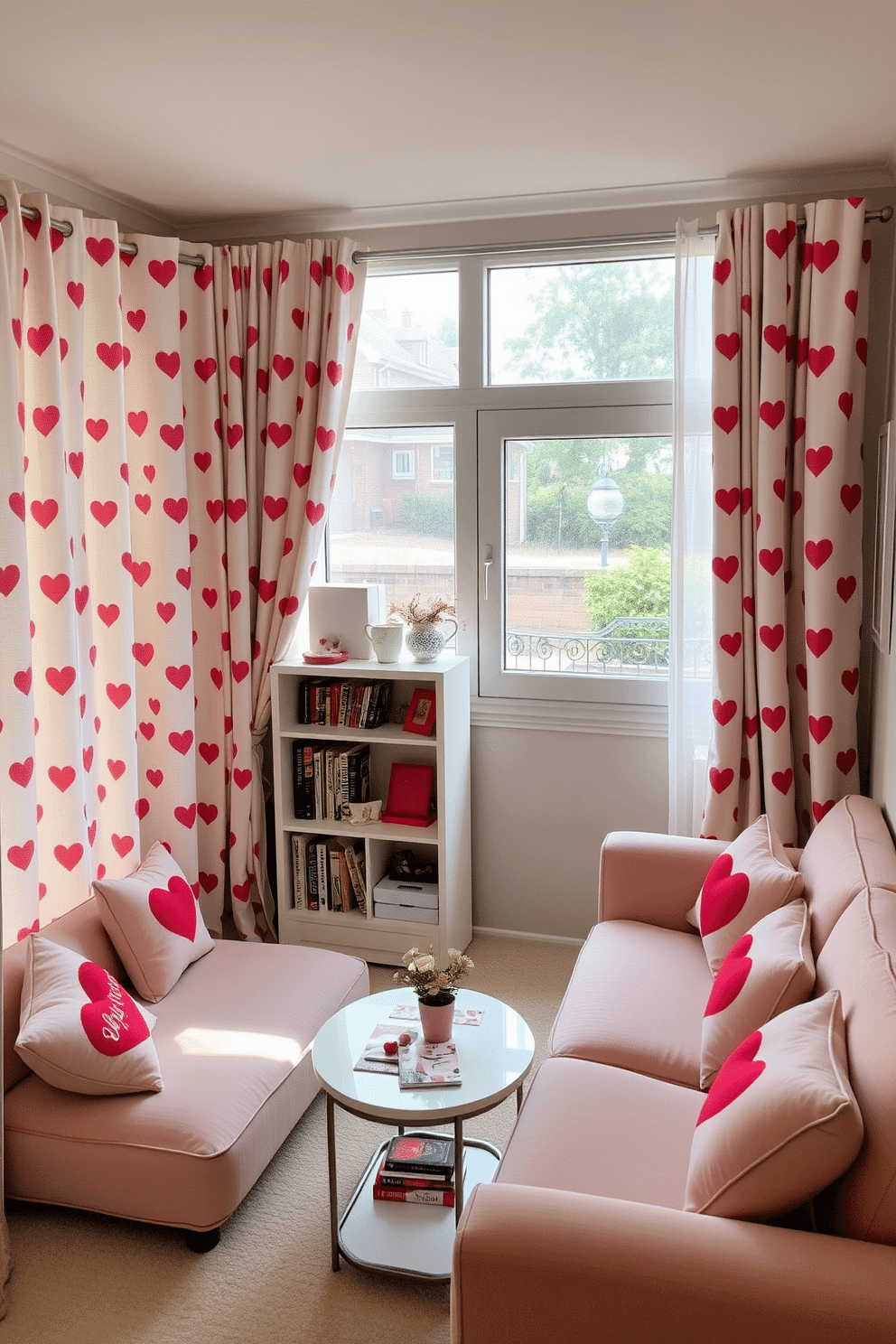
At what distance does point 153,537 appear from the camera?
359cm

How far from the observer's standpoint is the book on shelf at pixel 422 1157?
239 cm

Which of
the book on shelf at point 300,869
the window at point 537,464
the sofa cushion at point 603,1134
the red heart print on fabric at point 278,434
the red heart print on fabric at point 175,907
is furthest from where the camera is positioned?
the book on shelf at point 300,869

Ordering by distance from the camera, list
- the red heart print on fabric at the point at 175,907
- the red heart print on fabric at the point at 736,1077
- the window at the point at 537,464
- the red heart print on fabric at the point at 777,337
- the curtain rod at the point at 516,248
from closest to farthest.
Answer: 1. the red heart print on fabric at the point at 736,1077
2. the red heart print on fabric at the point at 175,907
3. the red heart print on fabric at the point at 777,337
4. the curtain rod at the point at 516,248
5. the window at the point at 537,464

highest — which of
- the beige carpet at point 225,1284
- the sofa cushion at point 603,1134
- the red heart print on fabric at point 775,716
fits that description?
the red heart print on fabric at point 775,716

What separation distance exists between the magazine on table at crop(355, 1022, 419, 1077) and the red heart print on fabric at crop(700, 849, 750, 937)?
2.65 ft

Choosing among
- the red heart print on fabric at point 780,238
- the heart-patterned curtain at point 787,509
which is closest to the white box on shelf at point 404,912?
the heart-patterned curtain at point 787,509

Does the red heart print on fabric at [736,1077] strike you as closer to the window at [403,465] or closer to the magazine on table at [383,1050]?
the magazine on table at [383,1050]

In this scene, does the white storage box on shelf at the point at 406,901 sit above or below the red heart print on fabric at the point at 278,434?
below

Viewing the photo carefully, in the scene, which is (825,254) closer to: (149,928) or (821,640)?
(821,640)

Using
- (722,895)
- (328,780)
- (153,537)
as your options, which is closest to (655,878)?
(722,895)

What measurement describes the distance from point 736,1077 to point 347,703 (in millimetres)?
2218

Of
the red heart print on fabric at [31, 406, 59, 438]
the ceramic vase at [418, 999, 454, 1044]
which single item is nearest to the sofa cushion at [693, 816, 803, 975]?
the ceramic vase at [418, 999, 454, 1044]

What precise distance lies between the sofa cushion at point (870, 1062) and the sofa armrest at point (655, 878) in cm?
91

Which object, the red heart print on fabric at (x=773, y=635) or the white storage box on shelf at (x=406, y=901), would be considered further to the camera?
the white storage box on shelf at (x=406, y=901)
